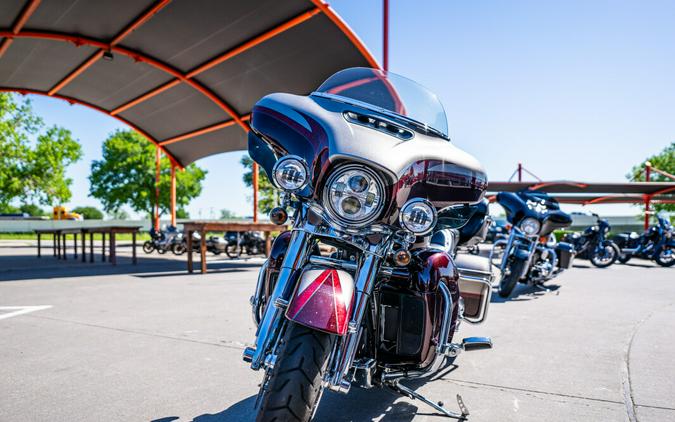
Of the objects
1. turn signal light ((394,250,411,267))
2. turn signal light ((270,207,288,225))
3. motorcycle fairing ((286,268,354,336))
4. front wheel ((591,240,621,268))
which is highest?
turn signal light ((270,207,288,225))

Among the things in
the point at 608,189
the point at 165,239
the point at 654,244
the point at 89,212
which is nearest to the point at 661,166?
the point at 608,189

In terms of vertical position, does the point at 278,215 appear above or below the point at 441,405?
above

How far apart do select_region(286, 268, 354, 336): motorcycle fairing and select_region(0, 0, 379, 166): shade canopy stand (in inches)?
367

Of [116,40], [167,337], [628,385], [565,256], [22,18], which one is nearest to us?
[628,385]

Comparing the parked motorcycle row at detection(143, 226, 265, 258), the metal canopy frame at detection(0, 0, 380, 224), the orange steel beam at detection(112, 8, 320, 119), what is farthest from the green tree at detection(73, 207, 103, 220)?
the orange steel beam at detection(112, 8, 320, 119)

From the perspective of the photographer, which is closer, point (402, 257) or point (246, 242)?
point (402, 257)

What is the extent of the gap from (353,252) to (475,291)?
1362mm

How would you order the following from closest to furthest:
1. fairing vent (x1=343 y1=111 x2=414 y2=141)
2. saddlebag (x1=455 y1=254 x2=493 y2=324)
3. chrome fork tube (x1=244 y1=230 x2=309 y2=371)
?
chrome fork tube (x1=244 y1=230 x2=309 y2=371), fairing vent (x1=343 y1=111 x2=414 y2=141), saddlebag (x1=455 y1=254 x2=493 y2=324)

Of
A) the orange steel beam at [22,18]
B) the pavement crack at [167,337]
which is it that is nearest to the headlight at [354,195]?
the pavement crack at [167,337]

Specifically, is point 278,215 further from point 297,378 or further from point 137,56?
point 137,56

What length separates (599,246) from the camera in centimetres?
1265

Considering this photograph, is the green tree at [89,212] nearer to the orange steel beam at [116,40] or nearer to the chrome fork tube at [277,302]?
the orange steel beam at [116,40]

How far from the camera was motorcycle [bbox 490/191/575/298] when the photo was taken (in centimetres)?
652

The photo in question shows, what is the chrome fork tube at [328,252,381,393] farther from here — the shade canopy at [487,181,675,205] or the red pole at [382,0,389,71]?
the shade canopy at [487,181,675,205]
